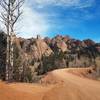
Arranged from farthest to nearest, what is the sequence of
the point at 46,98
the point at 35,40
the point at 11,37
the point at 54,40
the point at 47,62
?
the point at 54,40 < the point at 35,40 < the point at 47,62 < the point at 11,37 < the point at 46,98

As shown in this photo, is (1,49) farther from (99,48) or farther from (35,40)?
(35,40)

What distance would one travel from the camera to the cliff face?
29.4m

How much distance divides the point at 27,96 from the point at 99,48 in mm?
97558

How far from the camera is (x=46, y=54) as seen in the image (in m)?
105

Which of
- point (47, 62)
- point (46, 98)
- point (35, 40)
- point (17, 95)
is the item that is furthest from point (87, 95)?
point (35, 40)

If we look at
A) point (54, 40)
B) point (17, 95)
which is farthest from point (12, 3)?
point (54, 40)

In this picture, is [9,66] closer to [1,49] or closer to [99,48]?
[1,49]

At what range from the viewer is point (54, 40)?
470ft

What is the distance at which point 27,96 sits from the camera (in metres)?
13.6

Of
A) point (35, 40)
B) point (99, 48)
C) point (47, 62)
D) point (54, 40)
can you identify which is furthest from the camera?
point (54, 40)

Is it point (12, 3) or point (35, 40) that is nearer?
point (12, 3)

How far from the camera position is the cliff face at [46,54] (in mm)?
29438

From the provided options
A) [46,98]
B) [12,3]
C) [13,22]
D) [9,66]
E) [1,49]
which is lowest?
[46,98]

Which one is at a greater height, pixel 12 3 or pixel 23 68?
pixel 12 3
